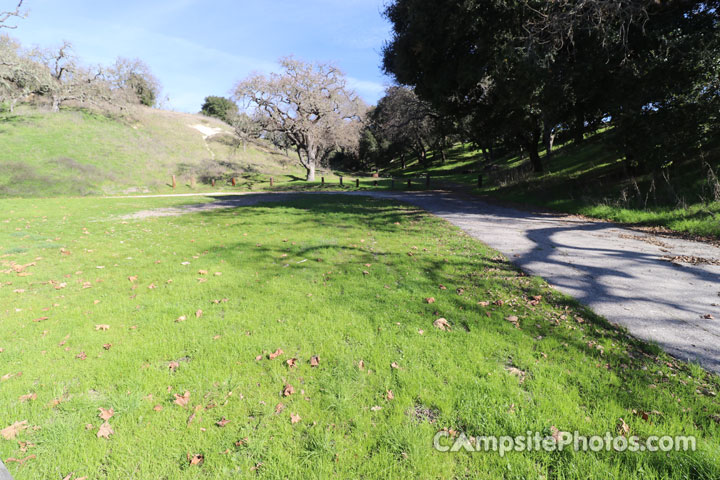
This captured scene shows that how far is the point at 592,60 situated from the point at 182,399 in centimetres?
1558

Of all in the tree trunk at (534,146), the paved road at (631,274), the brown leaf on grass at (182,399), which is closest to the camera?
the brown leaf on grass at (182,399)

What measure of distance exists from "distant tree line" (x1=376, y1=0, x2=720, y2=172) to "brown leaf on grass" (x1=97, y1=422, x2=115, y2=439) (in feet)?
41.9

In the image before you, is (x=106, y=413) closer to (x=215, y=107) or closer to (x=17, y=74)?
(x=17, y=74)

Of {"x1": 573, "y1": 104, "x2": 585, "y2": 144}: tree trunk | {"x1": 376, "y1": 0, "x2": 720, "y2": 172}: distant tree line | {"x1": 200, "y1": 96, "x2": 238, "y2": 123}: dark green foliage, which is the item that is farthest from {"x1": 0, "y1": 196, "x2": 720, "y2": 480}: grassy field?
{"x1": 200, "y1": 96, "x2": 238, "y2": 123}: dark green foliage

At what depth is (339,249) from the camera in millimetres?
7484

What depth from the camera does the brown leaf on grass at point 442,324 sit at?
381 cm

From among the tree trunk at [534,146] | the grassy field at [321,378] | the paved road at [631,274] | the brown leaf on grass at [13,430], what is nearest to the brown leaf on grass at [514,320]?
the grassy field at [321,378]

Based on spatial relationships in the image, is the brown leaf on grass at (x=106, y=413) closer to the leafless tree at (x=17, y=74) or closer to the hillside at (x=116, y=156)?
the hillside at (x=116, y=156)

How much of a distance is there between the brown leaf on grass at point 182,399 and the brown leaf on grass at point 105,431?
1.48 ft

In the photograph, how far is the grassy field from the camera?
2.15 m

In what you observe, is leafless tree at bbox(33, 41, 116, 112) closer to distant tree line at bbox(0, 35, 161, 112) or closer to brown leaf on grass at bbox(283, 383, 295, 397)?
distant tree line at bbox(0, 35, 161, 112)

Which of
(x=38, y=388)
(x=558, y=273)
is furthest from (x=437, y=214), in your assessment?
(x=38, y=388)

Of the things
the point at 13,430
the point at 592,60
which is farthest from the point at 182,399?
the point at 592,60

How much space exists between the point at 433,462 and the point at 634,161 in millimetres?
14662
